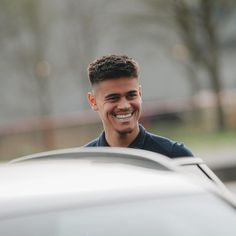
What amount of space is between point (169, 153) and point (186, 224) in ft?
3.04

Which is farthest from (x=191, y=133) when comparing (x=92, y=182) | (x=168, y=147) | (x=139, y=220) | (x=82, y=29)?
(x=139, y=220)

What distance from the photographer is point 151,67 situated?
3409cm

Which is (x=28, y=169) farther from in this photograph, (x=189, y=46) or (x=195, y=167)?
(x=189, y=46)

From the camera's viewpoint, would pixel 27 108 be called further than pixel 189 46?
Yes

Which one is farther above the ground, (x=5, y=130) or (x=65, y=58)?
(x=65, y=58)

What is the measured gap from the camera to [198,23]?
24.7m

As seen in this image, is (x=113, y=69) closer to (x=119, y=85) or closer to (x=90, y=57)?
(x=119, y=85)

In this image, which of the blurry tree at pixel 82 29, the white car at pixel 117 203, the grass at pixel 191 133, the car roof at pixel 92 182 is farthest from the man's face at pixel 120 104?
the blurry tree at pixel 82 29

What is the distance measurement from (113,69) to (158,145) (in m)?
0.35

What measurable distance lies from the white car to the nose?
31.9 inches

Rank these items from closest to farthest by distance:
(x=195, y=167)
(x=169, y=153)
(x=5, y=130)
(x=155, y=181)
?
(x=155, y=181) → (x=195, y=167) → (x=169, y=153) → (x=5, y=130)

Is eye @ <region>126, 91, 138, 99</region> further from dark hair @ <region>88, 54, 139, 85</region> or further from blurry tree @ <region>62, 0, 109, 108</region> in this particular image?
blurry tree @ <region>62, 0, 109, 108</region>

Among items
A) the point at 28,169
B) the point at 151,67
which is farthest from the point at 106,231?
the point at 151,67

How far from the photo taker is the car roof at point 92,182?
2.87m
